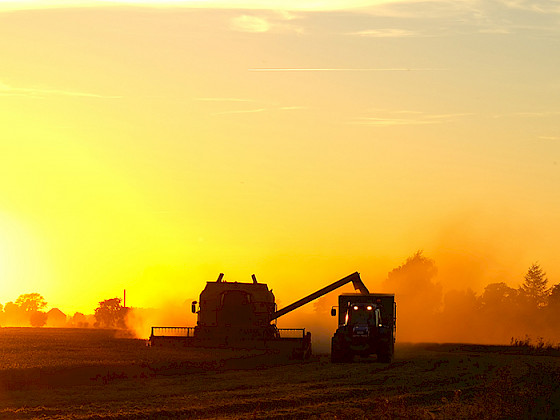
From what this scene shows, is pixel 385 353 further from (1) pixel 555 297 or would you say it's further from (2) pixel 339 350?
(1) pixel 555 297

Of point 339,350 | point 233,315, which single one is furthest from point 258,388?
point 233,315

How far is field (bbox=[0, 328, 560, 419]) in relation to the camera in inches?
1029

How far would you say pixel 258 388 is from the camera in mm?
33094

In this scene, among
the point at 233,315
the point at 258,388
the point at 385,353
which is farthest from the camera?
the point at 233,315

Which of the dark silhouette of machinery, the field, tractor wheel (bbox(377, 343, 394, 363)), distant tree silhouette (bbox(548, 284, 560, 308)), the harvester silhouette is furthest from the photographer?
distant tree silhouette (bbox(548, 284, 560, 308))

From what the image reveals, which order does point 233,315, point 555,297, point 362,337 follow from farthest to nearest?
point 555,297, point 233,315, point 362,337

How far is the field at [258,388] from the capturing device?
2614 cm

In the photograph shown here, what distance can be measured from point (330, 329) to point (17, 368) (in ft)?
213

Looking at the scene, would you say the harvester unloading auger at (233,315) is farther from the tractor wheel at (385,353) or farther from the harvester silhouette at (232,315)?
the tractor wheel at (385,353)

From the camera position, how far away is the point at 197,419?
2480cm

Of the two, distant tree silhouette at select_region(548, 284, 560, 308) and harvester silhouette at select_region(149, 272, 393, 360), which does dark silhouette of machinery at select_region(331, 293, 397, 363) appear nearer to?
harvester silhouette at select_region(149, 272, 393, 360)

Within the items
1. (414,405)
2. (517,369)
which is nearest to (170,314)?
(517,369)

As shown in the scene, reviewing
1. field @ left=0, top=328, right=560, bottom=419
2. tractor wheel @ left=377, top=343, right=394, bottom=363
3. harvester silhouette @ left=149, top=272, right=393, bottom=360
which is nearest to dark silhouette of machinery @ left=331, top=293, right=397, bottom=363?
tractor wheel @ left=377, top=343, right=394, bottom=363

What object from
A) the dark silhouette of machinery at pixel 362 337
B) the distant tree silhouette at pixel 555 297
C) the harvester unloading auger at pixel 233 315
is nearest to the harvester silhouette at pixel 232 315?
the harvester unloading auger at pixel 233 315
